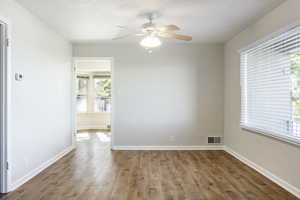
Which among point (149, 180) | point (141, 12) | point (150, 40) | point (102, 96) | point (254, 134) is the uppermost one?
point (141, 12)

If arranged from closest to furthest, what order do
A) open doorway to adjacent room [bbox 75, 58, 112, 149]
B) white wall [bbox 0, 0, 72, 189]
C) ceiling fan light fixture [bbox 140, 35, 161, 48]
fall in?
white wall [bbox 0, 0, 72, 189] → ceiling fan light fixture [bbox 140, 35, 161, 48] → open doorway to adjacent room [bbox 75, 58, 112, 149]

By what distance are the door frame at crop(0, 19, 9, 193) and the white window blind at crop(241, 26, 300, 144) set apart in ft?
12.1

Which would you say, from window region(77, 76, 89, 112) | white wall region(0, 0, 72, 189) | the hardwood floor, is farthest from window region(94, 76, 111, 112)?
the hardwood floor

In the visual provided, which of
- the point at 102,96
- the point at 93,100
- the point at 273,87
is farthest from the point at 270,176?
the point at 93,100

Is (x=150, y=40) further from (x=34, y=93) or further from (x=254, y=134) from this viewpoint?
(x=254, y=134)

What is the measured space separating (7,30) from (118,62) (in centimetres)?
267

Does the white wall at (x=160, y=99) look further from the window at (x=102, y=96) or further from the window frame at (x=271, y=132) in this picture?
the window at (x=102, y=96)

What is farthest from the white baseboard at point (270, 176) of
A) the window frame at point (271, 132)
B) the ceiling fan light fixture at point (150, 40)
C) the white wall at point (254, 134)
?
the ceiling fan light fixture at point (150, 40)

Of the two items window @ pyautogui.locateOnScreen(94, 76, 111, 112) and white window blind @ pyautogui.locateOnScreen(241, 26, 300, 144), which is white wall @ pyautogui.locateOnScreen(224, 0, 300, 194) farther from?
window @ pyautogui.locateOnScreen(94, 76, 111, 112)

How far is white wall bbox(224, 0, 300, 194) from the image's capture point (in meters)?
2.84

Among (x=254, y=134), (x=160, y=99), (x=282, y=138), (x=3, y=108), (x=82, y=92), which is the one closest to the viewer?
(x=3, y=108)

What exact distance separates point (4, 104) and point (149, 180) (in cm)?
224

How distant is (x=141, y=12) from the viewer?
333cm

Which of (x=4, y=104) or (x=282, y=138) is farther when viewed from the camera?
(x=282, y=138)
